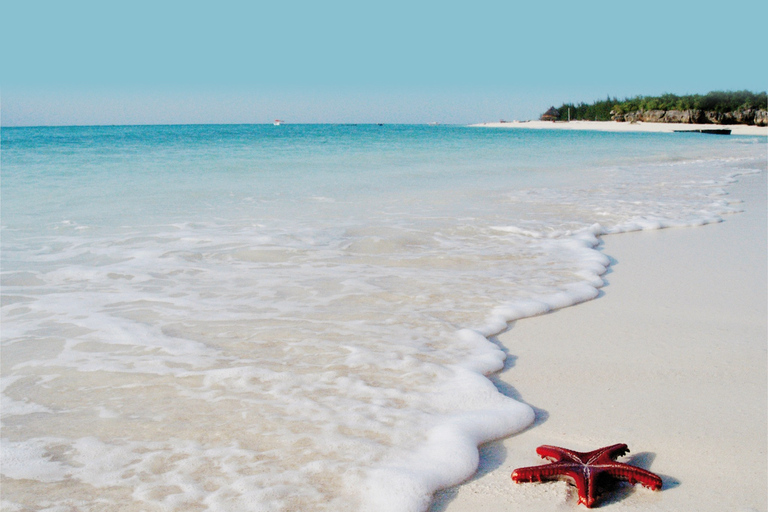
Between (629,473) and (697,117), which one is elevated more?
(697,117)

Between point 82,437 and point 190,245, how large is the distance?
384 cm

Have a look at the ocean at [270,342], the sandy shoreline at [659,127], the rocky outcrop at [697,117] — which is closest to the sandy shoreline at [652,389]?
the ocean at [270,342]

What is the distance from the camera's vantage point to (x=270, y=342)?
346 cm

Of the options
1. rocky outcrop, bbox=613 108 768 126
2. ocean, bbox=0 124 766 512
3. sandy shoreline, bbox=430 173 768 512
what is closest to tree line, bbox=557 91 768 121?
rocky outcrop, bbox=613 108 768 126

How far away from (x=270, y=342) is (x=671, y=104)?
94592 mm

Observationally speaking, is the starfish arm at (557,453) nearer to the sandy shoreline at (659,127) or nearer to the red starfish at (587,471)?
the red starfish at (587,471)

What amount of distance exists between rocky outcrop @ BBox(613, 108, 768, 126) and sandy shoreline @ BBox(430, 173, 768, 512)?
80.8 m

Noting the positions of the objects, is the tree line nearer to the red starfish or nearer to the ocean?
the ocean

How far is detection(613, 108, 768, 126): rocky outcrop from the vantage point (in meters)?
71.8

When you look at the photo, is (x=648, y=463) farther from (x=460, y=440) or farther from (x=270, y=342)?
(x=270, y=342)

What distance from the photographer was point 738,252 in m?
5.66

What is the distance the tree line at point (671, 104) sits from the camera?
246 feet

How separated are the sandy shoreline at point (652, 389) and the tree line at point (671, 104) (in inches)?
3273

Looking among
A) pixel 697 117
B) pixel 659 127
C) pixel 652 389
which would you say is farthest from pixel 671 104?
pixel 652 389
